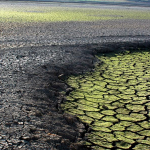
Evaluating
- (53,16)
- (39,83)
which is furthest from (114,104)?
(53,16)

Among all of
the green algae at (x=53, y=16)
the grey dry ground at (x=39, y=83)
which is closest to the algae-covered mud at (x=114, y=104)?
the grey dry ground at (x=39, y=83)

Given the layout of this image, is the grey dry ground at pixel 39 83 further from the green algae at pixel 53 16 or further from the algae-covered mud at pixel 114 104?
the green algae at pixel 53 16

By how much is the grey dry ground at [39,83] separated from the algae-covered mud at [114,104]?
5.8 inches

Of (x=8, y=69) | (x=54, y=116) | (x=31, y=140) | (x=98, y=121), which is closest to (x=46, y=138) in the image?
(x=31, y=140)

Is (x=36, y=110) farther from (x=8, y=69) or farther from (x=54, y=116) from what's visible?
(x=8, y=69)

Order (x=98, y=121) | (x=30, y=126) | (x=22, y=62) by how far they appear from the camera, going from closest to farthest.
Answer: (x=30, y=126) → (x=98, y=121) → (x=22, y=62)

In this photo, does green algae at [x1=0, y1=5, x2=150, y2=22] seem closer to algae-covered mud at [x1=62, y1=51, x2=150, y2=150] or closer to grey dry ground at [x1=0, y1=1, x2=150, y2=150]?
grey dry ground at [x1=0, y1=1, x2=150, y2=150]

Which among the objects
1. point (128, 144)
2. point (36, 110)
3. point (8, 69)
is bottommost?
point (128, 144)

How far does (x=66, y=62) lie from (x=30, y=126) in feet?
6.96

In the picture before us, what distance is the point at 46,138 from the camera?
1.91 meters

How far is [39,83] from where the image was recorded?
3115mm

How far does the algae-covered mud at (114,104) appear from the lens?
7.07 ft

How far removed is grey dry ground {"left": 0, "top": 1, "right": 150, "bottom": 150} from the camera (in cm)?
194

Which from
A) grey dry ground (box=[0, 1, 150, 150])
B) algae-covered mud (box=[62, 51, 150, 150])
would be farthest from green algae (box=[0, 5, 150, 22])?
algae-covered mud (box=[62, 51, 150, 150])
